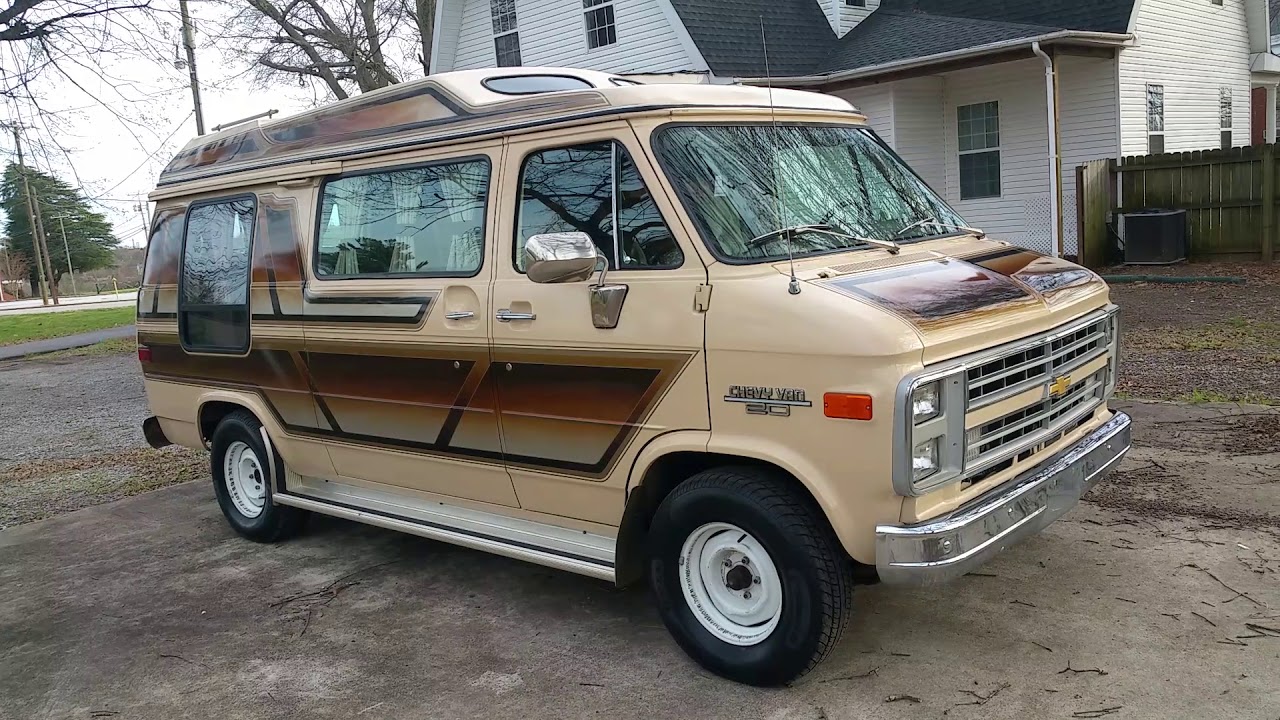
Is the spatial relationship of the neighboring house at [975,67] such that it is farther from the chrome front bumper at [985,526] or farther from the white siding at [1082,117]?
the chrome front bumper at [985,526]

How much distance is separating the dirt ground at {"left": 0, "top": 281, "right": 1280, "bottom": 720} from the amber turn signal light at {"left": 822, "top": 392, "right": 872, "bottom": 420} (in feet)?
3.59

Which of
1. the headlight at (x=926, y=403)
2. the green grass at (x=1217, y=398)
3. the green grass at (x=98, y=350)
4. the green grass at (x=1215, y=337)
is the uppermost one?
the headlight at (x=926, y=403)

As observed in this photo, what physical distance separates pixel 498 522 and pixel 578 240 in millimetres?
1588

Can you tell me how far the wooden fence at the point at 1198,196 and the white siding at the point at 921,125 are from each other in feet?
8.72

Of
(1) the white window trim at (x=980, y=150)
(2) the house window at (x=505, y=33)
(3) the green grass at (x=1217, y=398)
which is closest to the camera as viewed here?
(3) the green grass at (x=1217, y=398)

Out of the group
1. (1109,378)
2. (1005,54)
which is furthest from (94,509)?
(1005,54)

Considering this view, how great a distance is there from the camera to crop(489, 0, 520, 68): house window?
67.9 feet

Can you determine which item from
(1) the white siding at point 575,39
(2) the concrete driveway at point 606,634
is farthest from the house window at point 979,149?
(2) the concrete driveway at point 606,634

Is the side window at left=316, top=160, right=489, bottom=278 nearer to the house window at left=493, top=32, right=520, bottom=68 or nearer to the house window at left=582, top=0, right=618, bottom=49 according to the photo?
the house window at left=582, top=0, right=618, bottom=49

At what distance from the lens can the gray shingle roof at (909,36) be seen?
1546 cm

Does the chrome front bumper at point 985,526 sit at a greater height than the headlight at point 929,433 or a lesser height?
lesser

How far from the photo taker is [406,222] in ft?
16.8

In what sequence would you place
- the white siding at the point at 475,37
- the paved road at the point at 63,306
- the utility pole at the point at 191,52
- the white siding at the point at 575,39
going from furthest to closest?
the paved road at the point at 63,306 < the white siding at the point at 475,37 < the white siding at the point at 575,39 < the utility pole at the point at 191,52

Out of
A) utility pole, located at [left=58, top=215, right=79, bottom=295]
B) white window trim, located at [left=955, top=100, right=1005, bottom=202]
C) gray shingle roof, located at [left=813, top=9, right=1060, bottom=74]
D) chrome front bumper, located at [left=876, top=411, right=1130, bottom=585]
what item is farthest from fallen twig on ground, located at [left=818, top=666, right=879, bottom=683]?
utility pole, located at [left=58, top=215, right=79, bottom=295]
